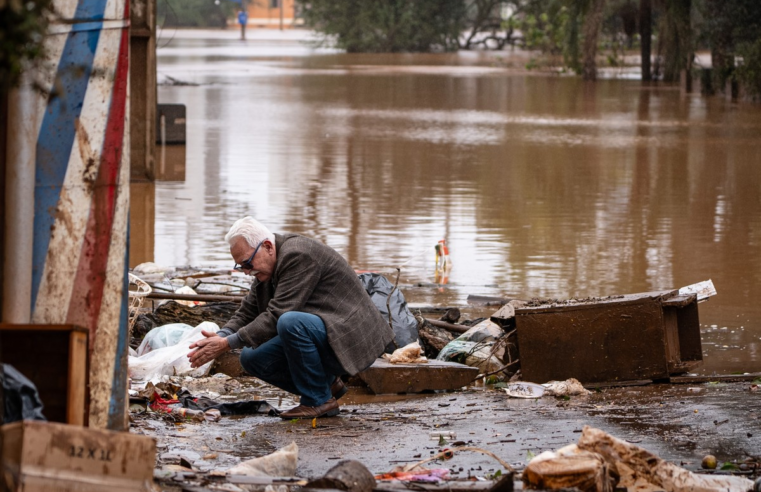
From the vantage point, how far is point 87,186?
4.24 metres

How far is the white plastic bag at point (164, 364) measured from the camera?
703 centimetres

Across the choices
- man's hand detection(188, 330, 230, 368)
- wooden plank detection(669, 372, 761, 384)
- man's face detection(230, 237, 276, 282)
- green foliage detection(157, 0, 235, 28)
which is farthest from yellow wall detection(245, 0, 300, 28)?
man's hand detection(188, 330, 230, 368)

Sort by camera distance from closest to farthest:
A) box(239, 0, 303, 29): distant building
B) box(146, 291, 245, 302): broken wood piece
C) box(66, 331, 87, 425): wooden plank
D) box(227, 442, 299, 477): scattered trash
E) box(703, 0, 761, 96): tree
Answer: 1. box(66, 331, 87, 425): wooden plank
2. box(227, 442, 299, 477): scattered trash
3. box(146, 291, 245, 302): broken wood piece
4. box(703, 0, 761, 96): tree
5. box(239, 0, 303, 29): distant building

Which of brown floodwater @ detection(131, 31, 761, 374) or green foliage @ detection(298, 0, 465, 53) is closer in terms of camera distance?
brown floodwater @ detection(131, 31, 761, 374)

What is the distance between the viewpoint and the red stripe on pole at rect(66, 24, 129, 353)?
4.26 m

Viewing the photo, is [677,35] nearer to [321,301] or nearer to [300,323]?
[321,301]

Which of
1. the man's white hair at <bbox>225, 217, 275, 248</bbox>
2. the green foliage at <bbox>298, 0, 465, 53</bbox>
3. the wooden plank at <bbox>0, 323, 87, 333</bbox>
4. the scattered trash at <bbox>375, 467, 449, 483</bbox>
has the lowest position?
the scattered trash at <bbox>375, 467, 449, 483</bbox>

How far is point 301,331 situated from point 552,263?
18.0 feet

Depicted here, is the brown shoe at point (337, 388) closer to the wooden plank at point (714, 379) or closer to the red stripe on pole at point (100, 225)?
the wooden plank at point (714, 379)

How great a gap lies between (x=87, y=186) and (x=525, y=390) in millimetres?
3300

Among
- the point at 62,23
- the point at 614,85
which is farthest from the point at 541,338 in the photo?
the point at 614,85

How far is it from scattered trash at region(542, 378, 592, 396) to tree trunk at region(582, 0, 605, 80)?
30780 mm

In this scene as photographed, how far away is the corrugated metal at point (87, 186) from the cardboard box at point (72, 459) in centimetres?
72

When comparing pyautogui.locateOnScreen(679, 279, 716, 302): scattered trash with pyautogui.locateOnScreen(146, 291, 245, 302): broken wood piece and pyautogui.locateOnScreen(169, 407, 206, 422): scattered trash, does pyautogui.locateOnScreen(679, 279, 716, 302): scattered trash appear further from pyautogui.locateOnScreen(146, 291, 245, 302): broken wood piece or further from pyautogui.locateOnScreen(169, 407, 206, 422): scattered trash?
pyautogui.locateOnScreen(169, 407, 206, 422): scattered trash
